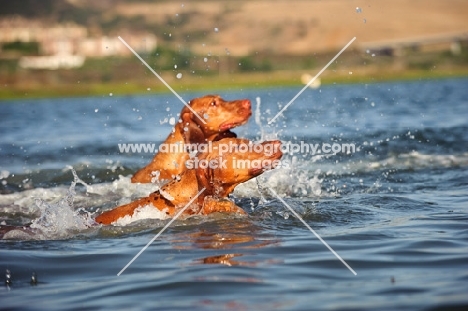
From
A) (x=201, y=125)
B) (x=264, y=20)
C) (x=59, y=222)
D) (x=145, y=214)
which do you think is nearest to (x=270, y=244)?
(x=145, y=214)

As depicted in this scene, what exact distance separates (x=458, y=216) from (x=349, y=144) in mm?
7769

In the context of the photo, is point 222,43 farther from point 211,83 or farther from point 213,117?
point 213,117

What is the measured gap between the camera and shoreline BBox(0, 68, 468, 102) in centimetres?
5350

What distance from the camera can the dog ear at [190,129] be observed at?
30.5ft

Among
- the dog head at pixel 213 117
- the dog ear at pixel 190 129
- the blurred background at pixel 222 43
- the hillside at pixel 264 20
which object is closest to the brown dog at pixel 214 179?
the dog head at pixel 213 117

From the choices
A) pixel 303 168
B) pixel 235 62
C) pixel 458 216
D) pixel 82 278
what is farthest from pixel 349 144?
pixel 235 62

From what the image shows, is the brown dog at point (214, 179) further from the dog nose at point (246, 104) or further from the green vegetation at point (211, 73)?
the green vegetation at point (211, 73)

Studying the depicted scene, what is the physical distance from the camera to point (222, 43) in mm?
66000

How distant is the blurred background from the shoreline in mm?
121

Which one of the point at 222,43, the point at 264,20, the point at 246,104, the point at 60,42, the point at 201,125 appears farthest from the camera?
the point at 60,42

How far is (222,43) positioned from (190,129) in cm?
5720

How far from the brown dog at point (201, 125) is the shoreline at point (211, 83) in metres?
39.8

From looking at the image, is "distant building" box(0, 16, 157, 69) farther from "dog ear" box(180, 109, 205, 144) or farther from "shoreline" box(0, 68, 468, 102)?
"dog ear" box(180, 109, 205, 144)

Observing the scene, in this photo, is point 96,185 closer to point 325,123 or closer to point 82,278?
point 82,278
